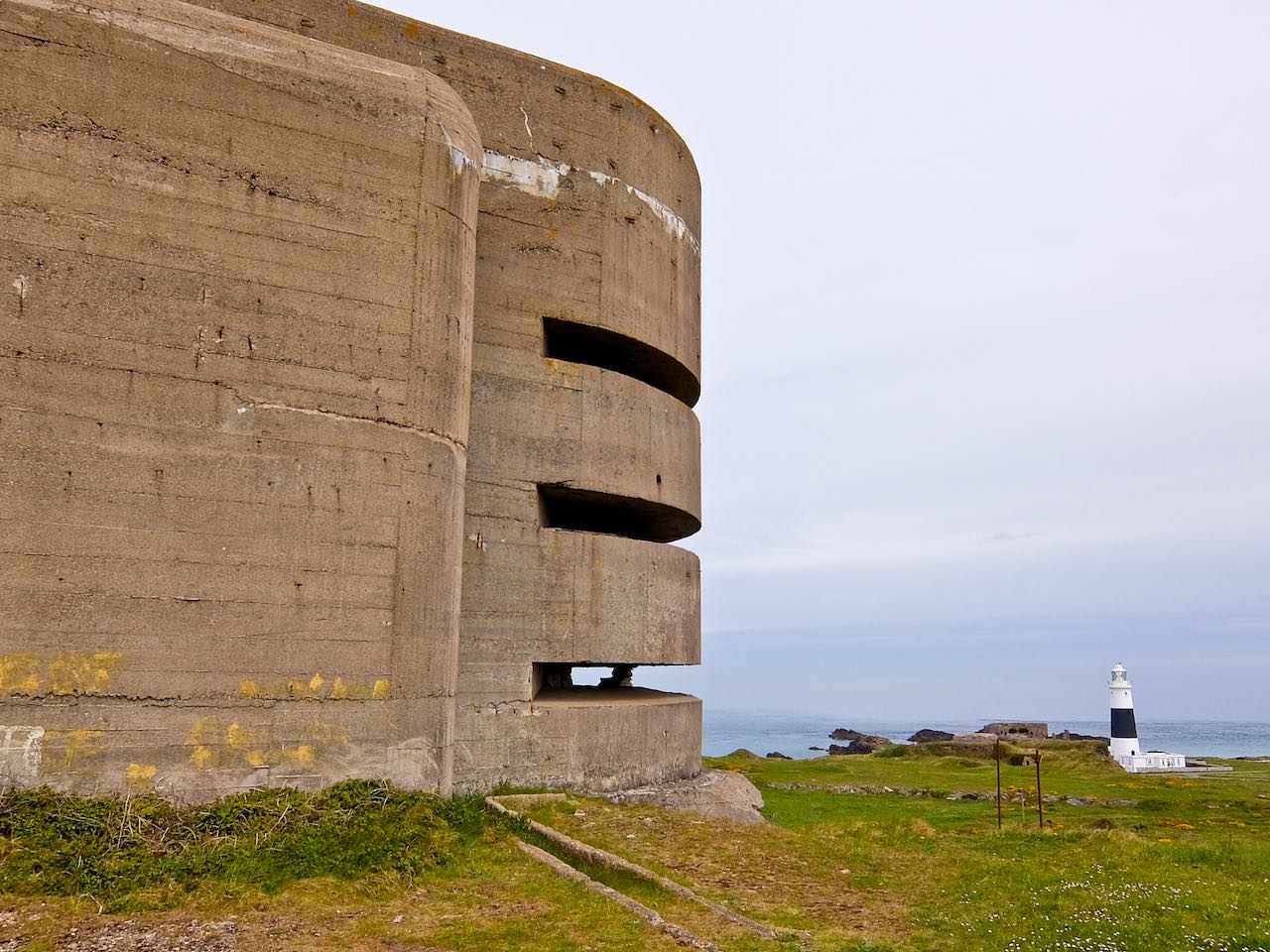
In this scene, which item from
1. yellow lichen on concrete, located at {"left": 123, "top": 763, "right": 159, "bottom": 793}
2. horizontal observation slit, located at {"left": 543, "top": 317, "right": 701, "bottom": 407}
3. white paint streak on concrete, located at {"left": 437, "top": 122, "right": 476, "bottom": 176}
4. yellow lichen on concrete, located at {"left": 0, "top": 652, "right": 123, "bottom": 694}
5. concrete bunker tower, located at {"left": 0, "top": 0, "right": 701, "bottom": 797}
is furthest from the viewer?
horizontal observation slit, located at {"left": 543, "top": 317, "right": 701, "bottom": 407}

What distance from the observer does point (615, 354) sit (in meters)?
14.1

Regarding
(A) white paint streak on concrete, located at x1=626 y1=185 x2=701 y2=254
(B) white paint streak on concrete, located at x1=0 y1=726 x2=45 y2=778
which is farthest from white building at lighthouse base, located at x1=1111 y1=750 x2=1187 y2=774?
(B) white paint streak on concrete, located at x1=0 y1=726 x2=45 y2=778

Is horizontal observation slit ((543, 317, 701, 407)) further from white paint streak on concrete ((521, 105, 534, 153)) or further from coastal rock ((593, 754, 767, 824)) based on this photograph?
coastal rock ((593, 754, 767, 824))

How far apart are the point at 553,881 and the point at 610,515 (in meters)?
7.19

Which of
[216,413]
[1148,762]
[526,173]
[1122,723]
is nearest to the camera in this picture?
[216,413]

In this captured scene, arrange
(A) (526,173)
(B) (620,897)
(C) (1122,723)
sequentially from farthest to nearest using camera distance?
(C) (1122,723)
(A) (526,173)
(B) (620,897)

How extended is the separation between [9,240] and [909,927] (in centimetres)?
938

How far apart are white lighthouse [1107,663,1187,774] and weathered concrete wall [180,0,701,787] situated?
28.7 meters

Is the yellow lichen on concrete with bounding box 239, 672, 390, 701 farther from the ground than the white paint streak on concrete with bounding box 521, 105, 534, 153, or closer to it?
closer to it

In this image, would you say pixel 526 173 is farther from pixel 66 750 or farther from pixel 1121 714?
pixel 1121 714

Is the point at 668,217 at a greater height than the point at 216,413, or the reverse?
the point at 668,217

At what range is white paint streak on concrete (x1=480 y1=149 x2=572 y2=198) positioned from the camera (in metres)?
12.3

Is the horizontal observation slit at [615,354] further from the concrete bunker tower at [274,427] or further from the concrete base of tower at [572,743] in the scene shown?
the concrete base of tower at [572,743]

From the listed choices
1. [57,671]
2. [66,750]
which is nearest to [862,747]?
[66,750]
